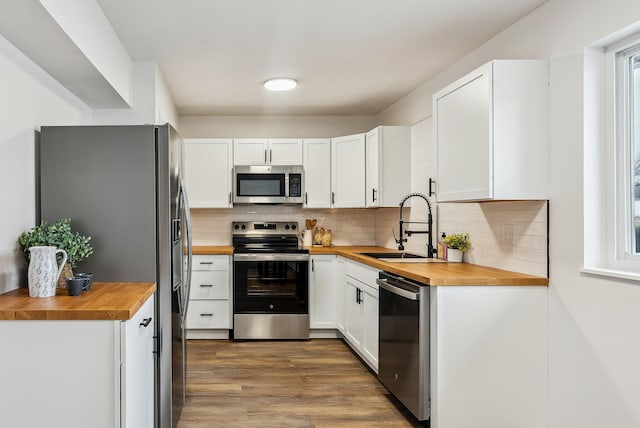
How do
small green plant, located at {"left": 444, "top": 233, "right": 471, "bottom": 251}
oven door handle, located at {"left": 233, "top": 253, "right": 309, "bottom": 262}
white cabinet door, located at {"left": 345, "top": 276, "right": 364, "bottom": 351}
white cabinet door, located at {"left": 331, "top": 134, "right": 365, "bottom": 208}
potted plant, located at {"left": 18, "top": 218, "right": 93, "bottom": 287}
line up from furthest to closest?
white cabinet door, located at {"left": 331, "top": 134, "right": 365, "bottom": 208} → oven door handle, located at {"left": 233, "top": 253, "right": 309, "bottom": 262} → white cabinet door, located at {"left": 345, "top": 276, "right": 364, "bottom": 351} → small green plant, located at {"left": 444, "top": 233, "right": 471, "bottom": 251} → potted plant, located at {"left": 18, "top": 218, "right": 93, "bottom": 287}

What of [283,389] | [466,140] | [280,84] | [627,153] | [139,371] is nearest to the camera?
[139,371]

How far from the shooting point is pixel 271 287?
4.74 m

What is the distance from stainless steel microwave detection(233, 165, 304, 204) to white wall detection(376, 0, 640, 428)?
2.85m

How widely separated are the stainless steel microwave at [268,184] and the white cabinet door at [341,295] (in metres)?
0.89

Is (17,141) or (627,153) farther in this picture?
(17,141)

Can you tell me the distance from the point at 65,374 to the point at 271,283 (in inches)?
117

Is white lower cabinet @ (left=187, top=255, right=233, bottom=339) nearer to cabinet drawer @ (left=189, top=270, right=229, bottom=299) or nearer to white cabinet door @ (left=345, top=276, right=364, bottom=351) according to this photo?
cabinet drawer @ (left=189, top=270, right=229, bottom=299)

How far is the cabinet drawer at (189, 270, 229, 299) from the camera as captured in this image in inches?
186

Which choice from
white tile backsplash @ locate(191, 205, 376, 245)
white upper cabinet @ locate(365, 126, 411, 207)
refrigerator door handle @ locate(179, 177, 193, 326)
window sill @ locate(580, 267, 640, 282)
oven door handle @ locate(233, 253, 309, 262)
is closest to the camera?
window sill @ locate(580, 267, 640, 282)

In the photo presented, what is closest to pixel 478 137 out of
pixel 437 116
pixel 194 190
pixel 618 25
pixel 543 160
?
pixel 543 160

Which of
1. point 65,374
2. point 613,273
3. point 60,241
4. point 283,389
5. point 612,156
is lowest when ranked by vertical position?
point 283,389

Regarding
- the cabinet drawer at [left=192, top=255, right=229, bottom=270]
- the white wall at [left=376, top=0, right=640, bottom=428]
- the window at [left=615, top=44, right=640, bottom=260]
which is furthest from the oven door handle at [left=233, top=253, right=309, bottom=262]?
the window at [left=615, top=44, right=640, bottom=260]

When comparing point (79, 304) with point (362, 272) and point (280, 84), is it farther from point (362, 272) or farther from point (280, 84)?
point (280, 84)

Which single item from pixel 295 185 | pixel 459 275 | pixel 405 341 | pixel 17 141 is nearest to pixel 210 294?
pixel 295 185
